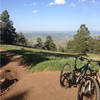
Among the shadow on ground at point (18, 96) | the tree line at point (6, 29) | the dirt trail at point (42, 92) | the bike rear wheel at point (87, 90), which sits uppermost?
the tree line at point (6, 29)

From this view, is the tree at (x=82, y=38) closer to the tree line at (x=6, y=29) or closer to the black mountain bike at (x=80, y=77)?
the tree line at (x=6, y=29)

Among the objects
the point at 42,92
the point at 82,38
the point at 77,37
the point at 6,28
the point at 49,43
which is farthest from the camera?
the point at 49,43

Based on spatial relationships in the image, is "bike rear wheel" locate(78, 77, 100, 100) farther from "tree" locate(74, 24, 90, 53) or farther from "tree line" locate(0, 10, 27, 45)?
"tree" locate(74, 24, 90, 53)

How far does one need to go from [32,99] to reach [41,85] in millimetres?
916

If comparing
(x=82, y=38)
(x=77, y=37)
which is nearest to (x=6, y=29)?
A: (x=77, y=37)

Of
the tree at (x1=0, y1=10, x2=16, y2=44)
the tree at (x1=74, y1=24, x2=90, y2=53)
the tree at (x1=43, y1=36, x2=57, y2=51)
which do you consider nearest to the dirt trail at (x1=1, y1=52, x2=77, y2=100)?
the tree at (x1=0, y1=10, x2=16, y2=44)

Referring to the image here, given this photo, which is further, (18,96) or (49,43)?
(49,43)

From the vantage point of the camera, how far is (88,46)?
39.6 m

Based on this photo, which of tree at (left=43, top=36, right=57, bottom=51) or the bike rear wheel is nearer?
the bike rear wheel

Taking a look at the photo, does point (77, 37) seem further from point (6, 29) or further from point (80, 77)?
point (80, 77)

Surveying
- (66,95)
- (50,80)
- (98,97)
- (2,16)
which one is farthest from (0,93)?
(2,16)

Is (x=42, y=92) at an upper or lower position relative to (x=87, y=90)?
lower

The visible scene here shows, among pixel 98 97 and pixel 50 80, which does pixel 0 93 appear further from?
pixel 98 97

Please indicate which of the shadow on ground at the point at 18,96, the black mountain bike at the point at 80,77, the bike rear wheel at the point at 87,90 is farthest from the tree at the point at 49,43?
the bike rear wheel at the point at 87,90
